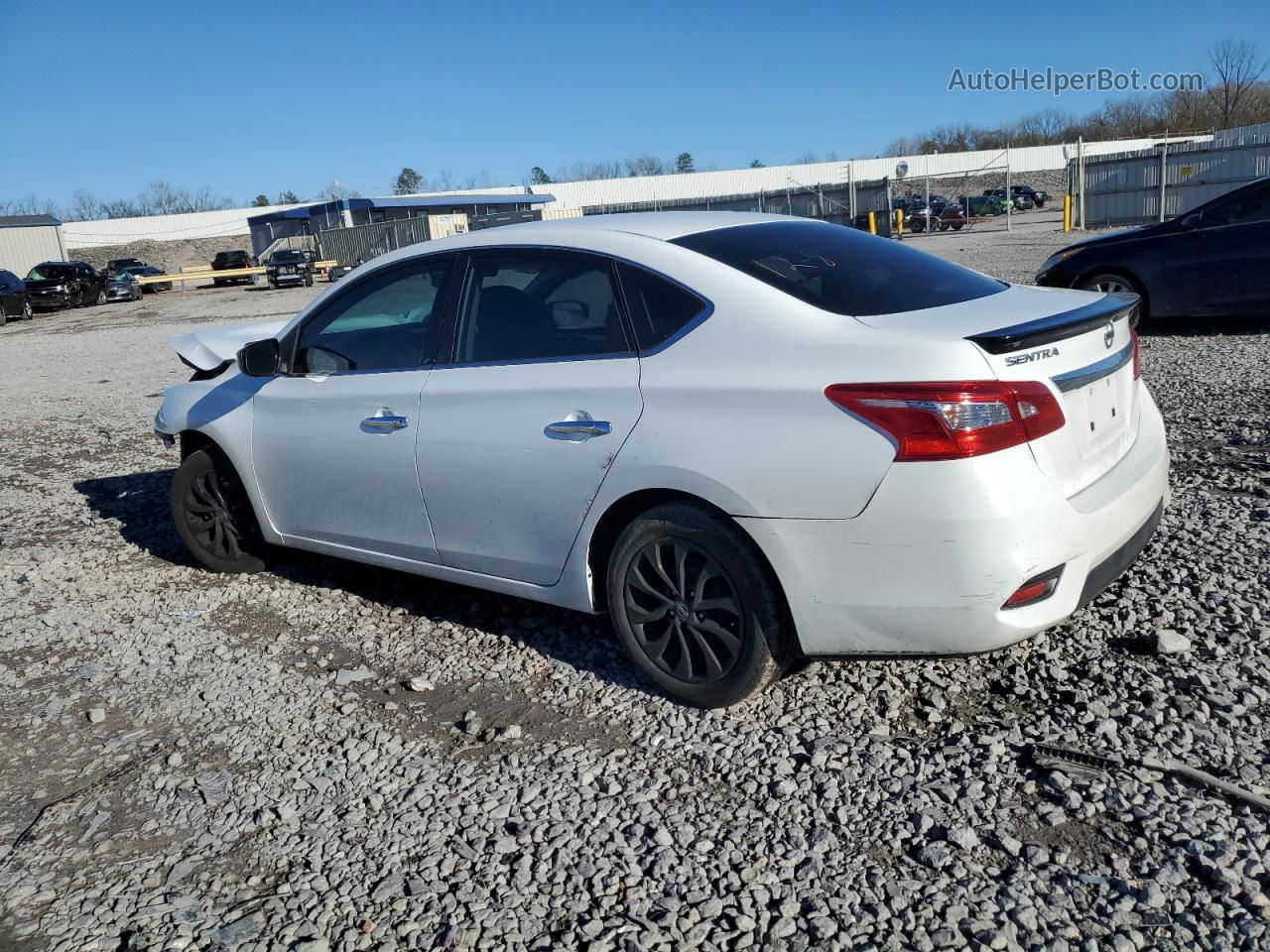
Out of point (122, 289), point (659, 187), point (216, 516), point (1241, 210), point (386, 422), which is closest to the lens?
point (386, 422)

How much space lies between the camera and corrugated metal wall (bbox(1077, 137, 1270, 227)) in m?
27.0

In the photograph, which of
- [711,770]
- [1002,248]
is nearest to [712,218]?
[711,770]

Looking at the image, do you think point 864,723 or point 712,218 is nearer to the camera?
point 864,723

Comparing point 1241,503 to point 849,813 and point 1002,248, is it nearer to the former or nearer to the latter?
point 849,813

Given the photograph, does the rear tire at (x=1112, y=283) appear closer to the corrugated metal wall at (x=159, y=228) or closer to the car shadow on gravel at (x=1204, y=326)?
the car shadow on gravel at (x=1204, y=326)

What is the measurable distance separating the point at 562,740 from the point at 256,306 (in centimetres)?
2927

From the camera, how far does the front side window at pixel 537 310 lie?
12.3 ft

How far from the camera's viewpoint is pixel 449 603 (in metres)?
4.89

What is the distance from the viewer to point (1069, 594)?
3.12 metres

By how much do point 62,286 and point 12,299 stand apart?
4175 millimetres

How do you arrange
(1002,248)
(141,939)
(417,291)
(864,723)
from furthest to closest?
(1002,248), (417,291), (864,723), (141,939)

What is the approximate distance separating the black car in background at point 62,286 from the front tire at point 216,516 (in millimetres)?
32363

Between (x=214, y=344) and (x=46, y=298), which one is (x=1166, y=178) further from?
(x=46, y=298)

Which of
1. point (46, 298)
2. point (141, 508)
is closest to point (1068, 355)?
point (141, 508)
